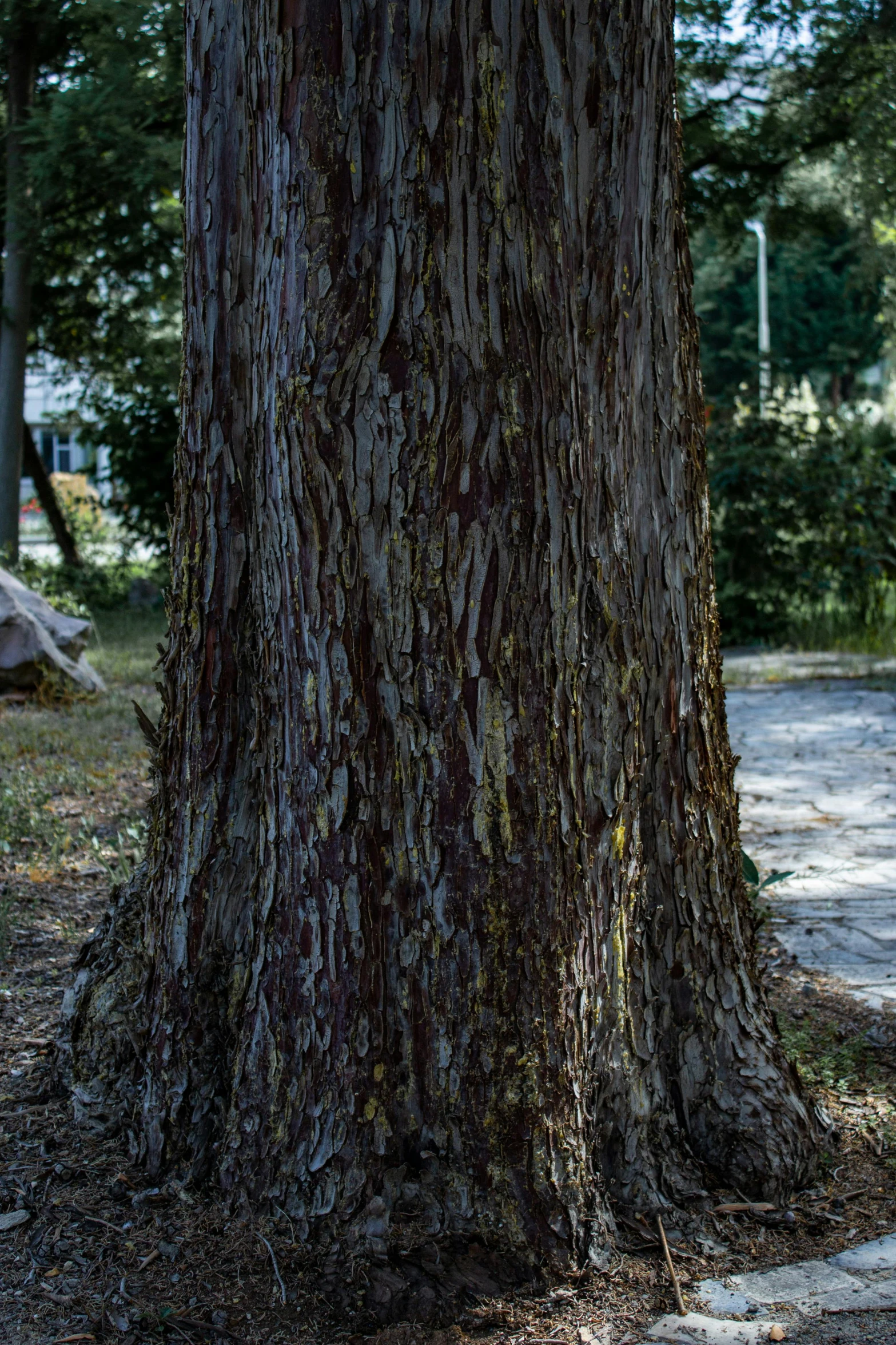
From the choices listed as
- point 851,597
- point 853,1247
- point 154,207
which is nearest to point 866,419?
point 851,597

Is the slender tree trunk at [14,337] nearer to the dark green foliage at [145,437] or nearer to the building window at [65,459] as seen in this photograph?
the dark green foliage at [145,437]

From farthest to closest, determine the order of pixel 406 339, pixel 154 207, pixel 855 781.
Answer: pixel 154 207, pixel 855 781, pixel 406 339

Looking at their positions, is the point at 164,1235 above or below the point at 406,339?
below

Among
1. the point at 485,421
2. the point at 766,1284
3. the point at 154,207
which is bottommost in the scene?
the point at 766,1284

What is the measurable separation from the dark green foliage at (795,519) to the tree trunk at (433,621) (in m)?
9.14

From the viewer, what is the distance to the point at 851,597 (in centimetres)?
1129

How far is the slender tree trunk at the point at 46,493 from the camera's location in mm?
16328

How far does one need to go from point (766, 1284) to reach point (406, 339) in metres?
1.91

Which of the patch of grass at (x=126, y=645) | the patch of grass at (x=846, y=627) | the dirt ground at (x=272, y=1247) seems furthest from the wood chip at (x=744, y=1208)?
the patch of grass at (x=846, y=627)

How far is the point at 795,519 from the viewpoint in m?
11.3

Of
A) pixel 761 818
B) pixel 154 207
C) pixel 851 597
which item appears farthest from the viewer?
pixel 154 207

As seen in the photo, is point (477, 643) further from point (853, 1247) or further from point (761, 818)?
point (761, 818)

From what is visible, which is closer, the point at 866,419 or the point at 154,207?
the point at 866,419

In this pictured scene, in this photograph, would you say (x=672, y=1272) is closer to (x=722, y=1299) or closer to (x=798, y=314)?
(x=722, y=1299)
